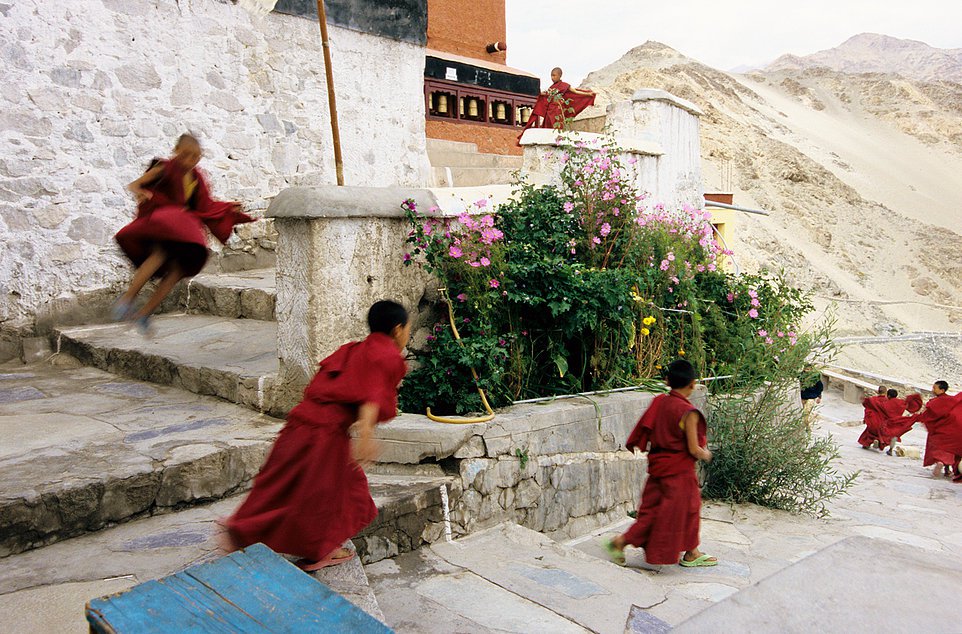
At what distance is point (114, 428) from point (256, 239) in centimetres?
376

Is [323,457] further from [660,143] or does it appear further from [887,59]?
[887,59]

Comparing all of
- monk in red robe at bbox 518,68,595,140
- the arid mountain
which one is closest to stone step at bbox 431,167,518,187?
monk in red robe at bbox 518,68,595,140

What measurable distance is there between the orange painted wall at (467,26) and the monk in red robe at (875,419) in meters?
8.51

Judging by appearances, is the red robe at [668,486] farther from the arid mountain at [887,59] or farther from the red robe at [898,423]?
the arid mountain at [887,59]

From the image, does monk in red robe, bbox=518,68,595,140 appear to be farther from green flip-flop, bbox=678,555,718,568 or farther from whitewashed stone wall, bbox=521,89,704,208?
green flip-flop, bbox=678,555,718,568

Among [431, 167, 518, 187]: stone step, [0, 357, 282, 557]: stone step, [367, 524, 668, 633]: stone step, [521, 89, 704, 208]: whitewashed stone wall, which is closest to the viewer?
[367, 524, 668, 633]: stone step

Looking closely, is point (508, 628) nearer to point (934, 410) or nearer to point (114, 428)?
point (114, 428)

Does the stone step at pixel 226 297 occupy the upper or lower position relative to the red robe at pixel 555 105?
lower

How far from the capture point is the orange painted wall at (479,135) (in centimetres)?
1169

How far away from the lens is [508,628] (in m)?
2.91

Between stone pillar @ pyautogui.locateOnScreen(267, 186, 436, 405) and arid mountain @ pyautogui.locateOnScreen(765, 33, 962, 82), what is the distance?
115624 millimetres

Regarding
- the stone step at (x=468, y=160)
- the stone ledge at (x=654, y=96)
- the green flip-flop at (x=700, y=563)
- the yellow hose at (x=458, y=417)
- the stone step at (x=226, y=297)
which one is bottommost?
the green flip-flop at (x=700, y=563)

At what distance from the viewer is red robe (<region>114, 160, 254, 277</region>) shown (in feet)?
12.5

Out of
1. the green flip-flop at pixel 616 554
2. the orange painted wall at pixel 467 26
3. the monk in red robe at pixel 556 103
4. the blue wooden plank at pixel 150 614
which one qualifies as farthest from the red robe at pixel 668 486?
the orange painted wall at pixel 467 26
